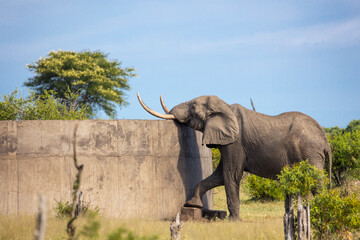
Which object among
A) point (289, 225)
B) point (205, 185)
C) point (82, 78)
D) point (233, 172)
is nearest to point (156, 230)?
point (289, 225)

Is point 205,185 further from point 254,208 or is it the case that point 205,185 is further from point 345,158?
point 345,158

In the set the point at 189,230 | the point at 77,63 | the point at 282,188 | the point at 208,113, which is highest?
the point at 77,63

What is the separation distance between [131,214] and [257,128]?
4184mm

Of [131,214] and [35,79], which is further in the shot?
[35,79]

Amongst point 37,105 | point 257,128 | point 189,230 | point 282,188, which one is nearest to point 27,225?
point 189,230

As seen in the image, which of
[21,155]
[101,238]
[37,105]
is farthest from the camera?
[37,105]

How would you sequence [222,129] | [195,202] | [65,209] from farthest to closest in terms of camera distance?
[195,202] < [222,129] < [65,209]

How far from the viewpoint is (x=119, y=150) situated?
532 inches

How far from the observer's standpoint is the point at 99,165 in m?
13.3

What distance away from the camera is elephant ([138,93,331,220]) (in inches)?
543

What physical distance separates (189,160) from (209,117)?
57.5 inches

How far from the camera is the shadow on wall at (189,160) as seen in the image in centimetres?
1448

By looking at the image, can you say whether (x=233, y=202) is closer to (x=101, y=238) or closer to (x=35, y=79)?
(x=101, y=238)

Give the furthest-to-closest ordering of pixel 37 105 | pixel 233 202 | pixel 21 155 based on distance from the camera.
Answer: pixel 37 105
pixel 233 202
pixel 21 155
